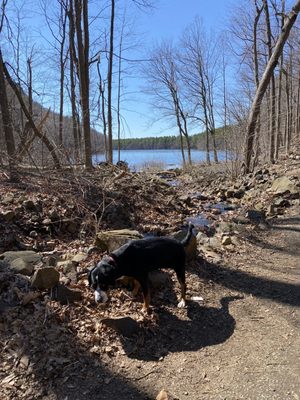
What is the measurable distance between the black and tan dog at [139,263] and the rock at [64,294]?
37 centimetres

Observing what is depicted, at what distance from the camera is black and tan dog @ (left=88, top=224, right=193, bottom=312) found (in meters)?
3.98

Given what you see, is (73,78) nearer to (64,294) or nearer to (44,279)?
(44,279)

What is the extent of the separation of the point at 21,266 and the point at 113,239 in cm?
139

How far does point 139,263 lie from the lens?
166 inches

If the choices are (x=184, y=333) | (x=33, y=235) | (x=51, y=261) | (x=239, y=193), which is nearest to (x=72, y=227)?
(x=33, y=235)

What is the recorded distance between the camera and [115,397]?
3195mm

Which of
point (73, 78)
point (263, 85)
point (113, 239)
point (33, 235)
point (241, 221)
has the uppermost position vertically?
point (73, 78)

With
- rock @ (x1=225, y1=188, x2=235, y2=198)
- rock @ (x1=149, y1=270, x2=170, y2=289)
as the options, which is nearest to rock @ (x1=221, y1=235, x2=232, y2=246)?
rock @ (x1=149, y1=270, x2=170, y2=289)

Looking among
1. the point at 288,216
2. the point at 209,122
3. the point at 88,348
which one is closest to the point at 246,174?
the point at 288,216

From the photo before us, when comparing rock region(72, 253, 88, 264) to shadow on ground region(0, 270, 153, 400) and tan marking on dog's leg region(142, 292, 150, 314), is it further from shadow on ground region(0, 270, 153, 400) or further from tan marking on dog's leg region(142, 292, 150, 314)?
tan marking on dog's leg region(142, 292, 150, 314)

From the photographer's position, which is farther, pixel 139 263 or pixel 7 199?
pixel 7 199

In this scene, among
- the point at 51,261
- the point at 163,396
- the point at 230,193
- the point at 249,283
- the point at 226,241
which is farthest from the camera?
the point at 230,193

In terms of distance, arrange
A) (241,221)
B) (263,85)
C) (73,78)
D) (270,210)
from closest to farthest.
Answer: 1. (241,221)
2. (270,210)
3. (263,85)
4. (73,78)

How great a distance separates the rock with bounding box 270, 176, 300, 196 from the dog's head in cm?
752
